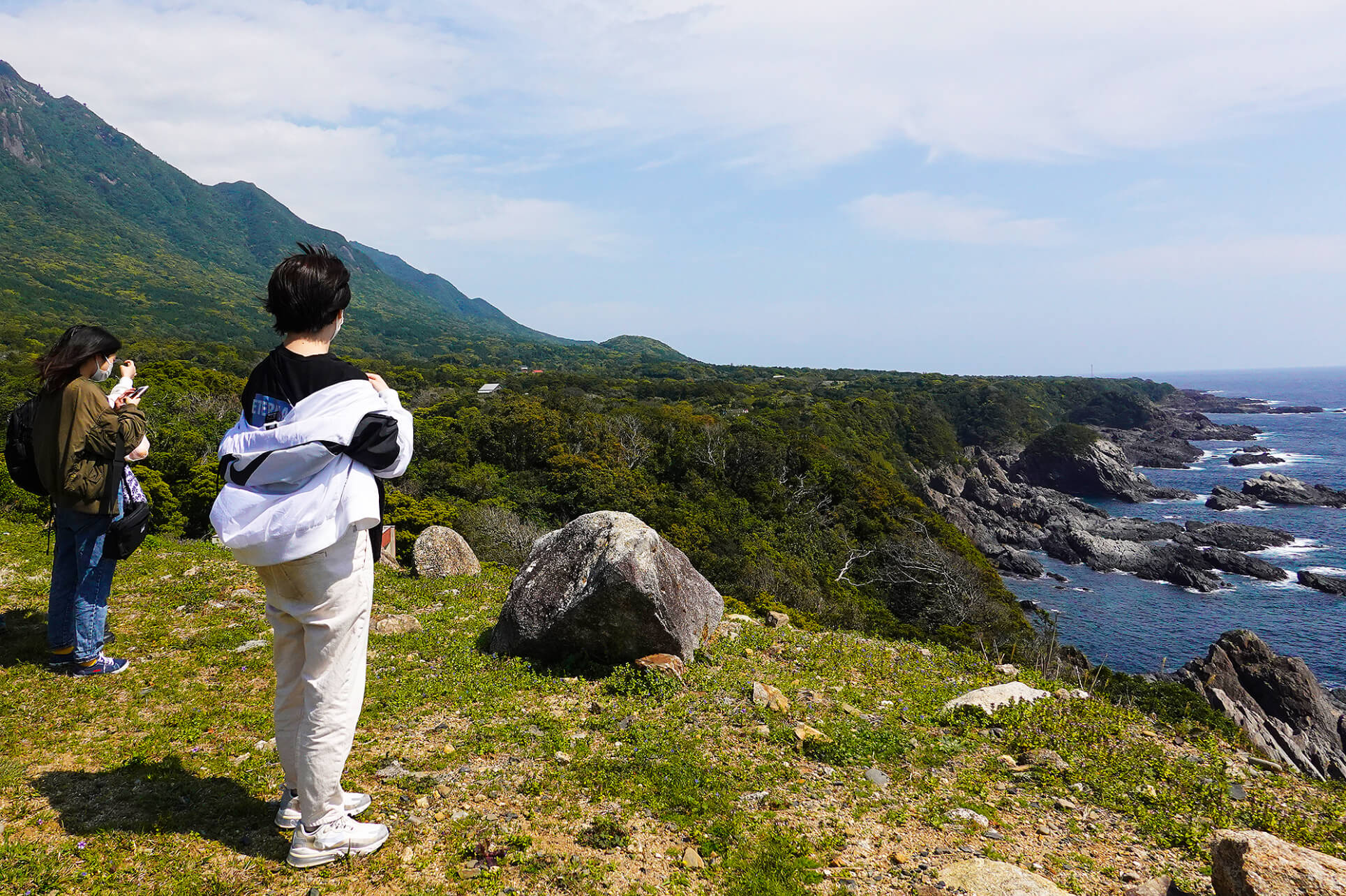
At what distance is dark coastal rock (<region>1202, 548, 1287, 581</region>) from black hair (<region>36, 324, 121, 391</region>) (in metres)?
52.3

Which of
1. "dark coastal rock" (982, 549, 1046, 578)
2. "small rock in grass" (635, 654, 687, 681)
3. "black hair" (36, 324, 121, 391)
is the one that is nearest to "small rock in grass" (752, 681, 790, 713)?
"small rock in grass" (635, 654, 687, 681)

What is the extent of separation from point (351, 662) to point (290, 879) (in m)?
1.09

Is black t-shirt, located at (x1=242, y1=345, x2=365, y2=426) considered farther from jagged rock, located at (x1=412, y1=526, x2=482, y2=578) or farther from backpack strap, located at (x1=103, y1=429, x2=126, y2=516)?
jagged rock, located at (x1=412, y1=526, x2=482, y2=578)

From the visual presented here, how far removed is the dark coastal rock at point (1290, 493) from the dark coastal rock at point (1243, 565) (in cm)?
2043

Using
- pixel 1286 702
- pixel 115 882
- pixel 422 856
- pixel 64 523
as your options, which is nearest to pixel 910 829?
pixel 422 856

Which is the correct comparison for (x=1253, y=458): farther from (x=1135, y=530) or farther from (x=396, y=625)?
(x=396, y=625)

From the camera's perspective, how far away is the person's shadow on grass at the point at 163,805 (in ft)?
11.1

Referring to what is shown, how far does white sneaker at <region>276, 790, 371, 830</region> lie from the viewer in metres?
3.38

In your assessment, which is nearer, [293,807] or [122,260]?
[293,807]

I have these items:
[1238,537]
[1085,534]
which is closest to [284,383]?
[1085,534]

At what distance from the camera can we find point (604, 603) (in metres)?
6.49

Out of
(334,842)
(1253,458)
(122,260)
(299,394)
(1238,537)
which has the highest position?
(122,260)

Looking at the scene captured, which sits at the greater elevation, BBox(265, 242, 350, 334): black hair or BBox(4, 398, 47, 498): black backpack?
BBox(265, 242, 350, 334): black hair

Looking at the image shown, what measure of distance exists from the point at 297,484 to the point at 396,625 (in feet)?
17.3
